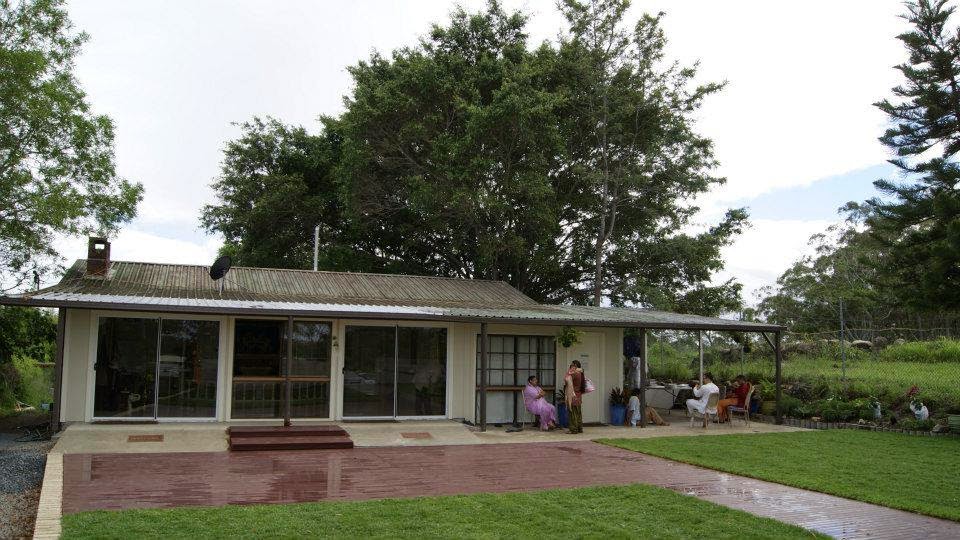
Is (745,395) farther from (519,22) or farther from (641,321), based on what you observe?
(519,22)

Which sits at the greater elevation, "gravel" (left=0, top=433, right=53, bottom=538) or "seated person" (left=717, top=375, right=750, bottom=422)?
"seated person" (left=717, top=375, right=750, bottom=422)

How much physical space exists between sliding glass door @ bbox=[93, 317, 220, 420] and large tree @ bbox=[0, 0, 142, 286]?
606 cm

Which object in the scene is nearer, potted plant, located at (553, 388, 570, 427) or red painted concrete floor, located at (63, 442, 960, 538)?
red painted concrete floor, located at (63, 442, 960, 538)

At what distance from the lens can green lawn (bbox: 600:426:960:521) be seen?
784cm

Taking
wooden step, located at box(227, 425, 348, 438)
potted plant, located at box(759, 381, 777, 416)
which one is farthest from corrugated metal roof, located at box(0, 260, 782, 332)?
potted plant, located at box(759, 381, 777, 416)

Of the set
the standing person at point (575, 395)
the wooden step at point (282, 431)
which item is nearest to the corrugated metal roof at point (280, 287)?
the wooden step at point (282, 431)

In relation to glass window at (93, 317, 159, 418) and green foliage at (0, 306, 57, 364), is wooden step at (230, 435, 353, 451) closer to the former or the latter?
glass window at (93, 317, 159, 418)

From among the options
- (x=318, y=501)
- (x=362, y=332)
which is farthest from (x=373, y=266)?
(x=318, y=501)

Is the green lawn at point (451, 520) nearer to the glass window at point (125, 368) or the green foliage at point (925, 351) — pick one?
the glass window at point (125, 368)

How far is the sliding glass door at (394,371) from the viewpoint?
43.7 feet

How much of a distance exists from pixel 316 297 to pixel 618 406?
21.7 feet

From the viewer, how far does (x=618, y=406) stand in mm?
14961

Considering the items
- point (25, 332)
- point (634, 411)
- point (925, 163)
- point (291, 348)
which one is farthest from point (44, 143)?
point (925, 163)

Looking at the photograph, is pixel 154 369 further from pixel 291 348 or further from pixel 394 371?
pixel 394 371
